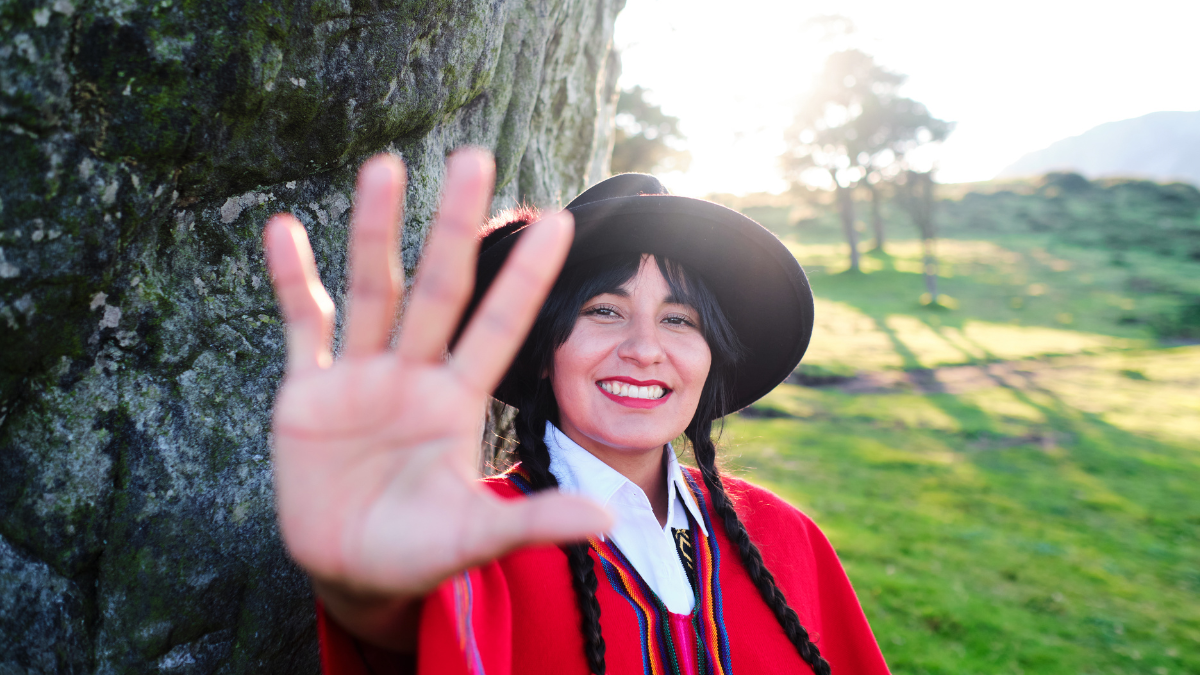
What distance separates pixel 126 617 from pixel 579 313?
1322mm

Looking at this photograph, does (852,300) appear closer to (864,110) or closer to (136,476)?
(864,110)

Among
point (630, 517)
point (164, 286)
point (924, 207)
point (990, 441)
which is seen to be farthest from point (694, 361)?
point (924, 207)

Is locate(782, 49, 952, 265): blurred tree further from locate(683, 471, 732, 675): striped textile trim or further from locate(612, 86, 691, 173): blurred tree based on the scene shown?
locate(683, 471, 732, 675): striped textile trim

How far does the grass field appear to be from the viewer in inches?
198

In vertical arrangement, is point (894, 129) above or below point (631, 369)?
above

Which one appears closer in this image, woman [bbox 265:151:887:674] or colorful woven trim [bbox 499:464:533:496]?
woman [bbox 265:151:887:674]

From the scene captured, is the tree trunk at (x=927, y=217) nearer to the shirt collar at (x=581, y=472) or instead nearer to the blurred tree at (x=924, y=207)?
the blurred tree at (x=924, y=207)

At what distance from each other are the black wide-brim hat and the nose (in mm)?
241

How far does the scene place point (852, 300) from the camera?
25234 millimetres

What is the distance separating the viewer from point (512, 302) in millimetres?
923

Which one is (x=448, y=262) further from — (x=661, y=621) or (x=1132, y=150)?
(x=1132, y=150)

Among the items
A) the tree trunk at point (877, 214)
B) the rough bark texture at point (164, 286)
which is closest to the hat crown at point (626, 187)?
the rough bark texture at point (164, 286)

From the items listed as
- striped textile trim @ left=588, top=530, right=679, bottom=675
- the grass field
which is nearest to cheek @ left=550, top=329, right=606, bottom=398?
striped textile trim @ left=588, top=530, right=679, bottom=675

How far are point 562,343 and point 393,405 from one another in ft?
3.48
